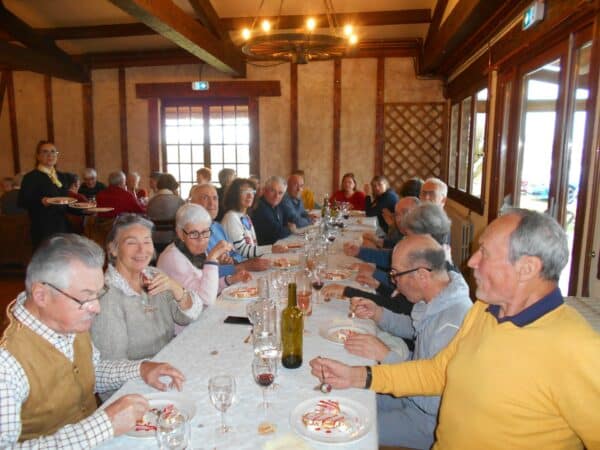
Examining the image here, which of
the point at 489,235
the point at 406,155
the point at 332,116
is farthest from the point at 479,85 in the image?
the point at 489,235

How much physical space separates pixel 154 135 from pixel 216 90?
1.41 metres

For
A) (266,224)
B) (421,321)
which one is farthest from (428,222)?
(266,224)

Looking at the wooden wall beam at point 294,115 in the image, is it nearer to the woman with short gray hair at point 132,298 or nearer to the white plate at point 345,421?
the woman with short gray hair at point 132,298

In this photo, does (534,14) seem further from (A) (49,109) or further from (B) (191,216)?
(A) (49,109)

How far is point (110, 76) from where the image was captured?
828 cm

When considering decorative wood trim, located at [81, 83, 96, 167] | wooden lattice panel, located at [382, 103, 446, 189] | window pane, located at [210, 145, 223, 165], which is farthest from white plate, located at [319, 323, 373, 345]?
decorative wood trim, located at [81, 83, 96, 167]

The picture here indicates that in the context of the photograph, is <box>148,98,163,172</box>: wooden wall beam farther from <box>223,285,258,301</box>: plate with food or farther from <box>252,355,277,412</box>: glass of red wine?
<box>252,355,277,412</box>: glass of red wine

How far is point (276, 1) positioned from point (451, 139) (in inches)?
134

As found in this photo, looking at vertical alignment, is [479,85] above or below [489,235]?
above

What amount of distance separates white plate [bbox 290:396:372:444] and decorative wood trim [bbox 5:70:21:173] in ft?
30.2

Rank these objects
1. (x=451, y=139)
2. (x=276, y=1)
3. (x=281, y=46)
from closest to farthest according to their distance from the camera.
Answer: (x=281, y=46) < (x=276, y=1) < (x=451, y=139)

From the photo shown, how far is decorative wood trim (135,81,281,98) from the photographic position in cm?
780

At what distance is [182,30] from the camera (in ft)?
16.3

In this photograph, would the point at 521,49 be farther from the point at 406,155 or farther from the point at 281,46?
the point at 406,155
